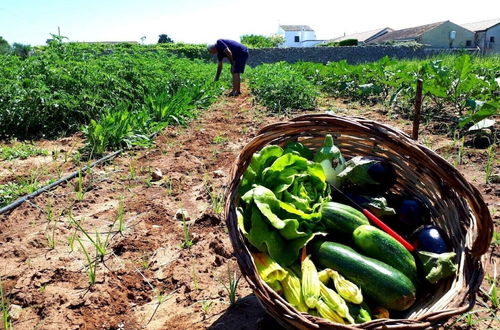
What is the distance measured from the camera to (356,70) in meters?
9.59

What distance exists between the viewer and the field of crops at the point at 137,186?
7.00 feet

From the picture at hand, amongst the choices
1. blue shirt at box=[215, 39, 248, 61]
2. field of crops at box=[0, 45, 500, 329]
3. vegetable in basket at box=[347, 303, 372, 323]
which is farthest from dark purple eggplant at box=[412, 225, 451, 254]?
blue shirt at box=[215, 39, 248, 61]

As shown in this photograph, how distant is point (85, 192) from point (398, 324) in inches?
125

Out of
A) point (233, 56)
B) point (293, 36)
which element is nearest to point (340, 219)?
point (233, 56)

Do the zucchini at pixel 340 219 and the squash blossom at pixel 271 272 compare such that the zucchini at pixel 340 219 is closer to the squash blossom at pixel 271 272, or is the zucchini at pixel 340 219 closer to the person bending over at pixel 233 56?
the squash blossom at pixel 271 272

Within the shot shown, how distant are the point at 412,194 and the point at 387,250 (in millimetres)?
610

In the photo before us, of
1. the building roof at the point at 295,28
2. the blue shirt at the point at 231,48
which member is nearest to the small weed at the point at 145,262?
the blue shirt at the point at 231,48

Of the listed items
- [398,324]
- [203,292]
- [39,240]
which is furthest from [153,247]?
[398,324]

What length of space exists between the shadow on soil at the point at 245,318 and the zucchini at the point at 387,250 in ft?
1.85

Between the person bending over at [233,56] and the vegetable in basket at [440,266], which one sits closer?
the vegetable in basket at [440,266]

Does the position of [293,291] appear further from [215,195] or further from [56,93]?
[56,93]

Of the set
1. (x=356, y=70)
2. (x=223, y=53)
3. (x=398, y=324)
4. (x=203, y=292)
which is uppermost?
(x=223, y=53)

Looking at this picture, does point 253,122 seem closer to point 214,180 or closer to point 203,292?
point 214,180

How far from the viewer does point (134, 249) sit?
267 cm
